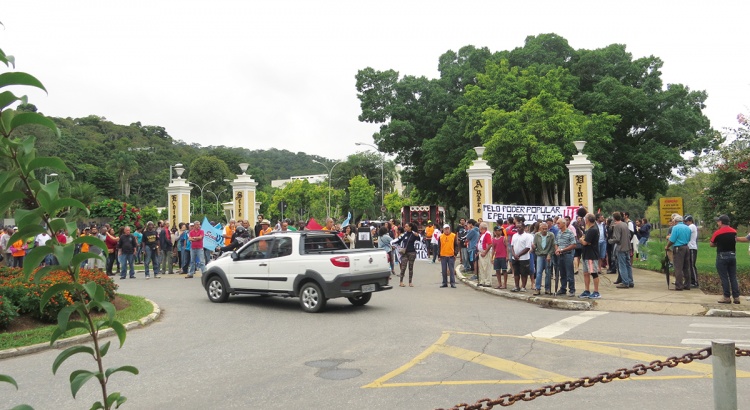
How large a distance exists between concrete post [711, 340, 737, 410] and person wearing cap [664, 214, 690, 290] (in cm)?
1210

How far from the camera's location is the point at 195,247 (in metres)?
20.5

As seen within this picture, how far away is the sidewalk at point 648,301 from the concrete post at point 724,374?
9440mm

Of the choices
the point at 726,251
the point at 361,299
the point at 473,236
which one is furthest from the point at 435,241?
the point at 726,251

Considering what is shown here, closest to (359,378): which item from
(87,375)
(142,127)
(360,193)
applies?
(87,375)

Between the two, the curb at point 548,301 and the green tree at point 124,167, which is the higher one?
the green tree at point 124,167

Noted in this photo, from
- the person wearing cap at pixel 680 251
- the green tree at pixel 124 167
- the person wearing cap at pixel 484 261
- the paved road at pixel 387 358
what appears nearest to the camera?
the paved road at pixel 387 358

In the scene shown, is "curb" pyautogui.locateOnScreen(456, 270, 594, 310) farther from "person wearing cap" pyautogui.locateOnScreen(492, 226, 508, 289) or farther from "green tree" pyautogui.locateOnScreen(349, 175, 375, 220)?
"green tree" pyautogui.locateOnScreen(349, 175, 375, 220)

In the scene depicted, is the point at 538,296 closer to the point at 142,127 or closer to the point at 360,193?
the point at 360,193

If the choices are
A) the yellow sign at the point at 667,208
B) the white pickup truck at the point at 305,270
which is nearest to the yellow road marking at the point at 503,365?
the white pickup truck at the point at 305,270

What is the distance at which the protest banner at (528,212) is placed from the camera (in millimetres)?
21672

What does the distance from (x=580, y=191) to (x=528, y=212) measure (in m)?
5.15

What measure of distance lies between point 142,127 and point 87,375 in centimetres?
12075

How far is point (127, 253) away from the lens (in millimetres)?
20688

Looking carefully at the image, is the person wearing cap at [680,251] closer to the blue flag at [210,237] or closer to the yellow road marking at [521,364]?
the yellow road marking at [521,364]
